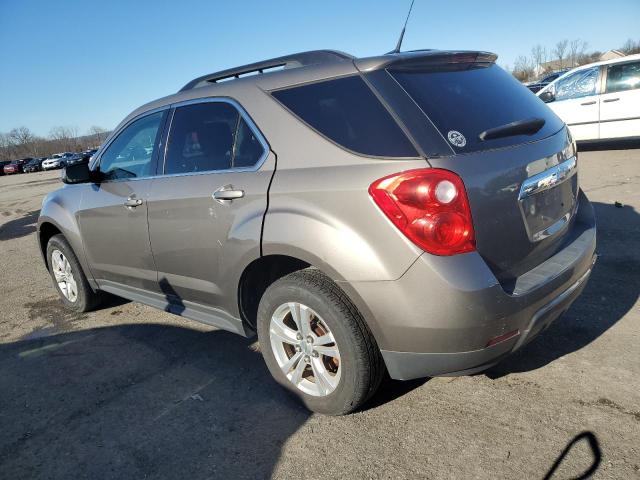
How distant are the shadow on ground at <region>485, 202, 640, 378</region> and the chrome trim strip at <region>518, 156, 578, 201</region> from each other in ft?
3.55

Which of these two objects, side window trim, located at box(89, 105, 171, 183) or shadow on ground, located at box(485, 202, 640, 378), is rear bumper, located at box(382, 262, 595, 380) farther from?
side window trim, located at box(89, 105, 171, 183)

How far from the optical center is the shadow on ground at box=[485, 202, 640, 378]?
9.82 feet

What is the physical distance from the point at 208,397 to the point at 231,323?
1.49 ft

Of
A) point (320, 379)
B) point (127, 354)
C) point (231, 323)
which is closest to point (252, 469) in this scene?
point (320, 379)

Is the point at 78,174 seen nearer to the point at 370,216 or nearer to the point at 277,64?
the point at 277,64

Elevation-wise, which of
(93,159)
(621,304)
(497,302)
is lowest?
(621,304)

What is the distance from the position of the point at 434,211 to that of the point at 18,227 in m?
11.1

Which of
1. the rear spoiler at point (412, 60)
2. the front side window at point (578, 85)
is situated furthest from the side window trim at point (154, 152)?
the front side window at point (578, 85)

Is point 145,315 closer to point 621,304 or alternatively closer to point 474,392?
point 474,392

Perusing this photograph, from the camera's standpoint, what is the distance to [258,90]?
2.83 meters

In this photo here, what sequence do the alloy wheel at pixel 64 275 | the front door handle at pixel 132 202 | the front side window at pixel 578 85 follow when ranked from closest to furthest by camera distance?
the front door handle at pixel 132 202
the alloy wheel at pixel 64 275
the front side window at pixel 578 85

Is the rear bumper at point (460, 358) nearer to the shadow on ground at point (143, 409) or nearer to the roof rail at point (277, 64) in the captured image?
the shadow on ground at point (143, 409)

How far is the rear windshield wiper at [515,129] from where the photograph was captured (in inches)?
92.2

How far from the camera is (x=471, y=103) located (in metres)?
2.48
